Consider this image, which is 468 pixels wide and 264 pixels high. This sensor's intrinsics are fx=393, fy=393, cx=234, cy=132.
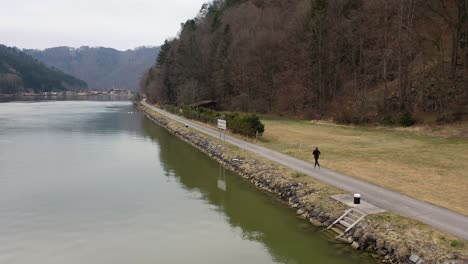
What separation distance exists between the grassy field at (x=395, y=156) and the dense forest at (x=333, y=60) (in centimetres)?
801

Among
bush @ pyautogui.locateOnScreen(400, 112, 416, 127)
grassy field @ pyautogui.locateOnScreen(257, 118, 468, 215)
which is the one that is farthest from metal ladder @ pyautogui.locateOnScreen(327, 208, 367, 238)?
bush @ pyautogui.locateOnScreen(400, 112, 416, 127)

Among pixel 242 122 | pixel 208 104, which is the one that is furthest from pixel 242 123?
pixel 208 104

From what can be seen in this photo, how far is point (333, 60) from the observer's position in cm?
7194

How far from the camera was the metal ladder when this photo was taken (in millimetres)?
18284

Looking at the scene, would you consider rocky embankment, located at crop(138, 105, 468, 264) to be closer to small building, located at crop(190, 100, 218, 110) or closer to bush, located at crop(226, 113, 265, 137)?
bush, located at crop(226, 113, 265, 137)

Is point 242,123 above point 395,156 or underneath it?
above

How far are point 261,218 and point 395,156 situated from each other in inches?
644

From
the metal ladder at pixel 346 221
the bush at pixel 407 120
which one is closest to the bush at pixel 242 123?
the bush at pixel 407 120

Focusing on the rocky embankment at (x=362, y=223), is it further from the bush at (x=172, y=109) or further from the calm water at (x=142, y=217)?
the bush at (x=172, y=109)

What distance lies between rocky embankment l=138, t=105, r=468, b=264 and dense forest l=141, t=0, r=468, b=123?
2850cm

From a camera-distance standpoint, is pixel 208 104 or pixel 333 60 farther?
pixel 208 104

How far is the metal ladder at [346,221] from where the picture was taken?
60.0ft

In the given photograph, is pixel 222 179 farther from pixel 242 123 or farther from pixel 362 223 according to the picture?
pixel 242 123

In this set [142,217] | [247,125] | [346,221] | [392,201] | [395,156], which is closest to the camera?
[346,221]
